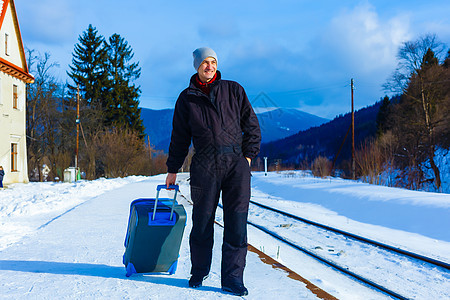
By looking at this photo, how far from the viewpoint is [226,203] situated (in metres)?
2.98

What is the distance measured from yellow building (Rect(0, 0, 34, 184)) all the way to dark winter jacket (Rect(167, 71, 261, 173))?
2187 cm

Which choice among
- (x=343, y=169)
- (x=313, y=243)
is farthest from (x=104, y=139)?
(x=313, y=243)

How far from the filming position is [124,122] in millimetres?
43781

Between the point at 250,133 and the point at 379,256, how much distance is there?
374 centimetres

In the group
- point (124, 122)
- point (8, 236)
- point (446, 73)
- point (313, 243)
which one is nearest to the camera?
point (8, 236)

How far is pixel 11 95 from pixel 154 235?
23281 mm

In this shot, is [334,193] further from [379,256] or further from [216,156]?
[216,156]

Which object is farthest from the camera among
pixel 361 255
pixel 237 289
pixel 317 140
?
pixel 317 140

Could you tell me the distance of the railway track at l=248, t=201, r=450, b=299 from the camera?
14.2 feet

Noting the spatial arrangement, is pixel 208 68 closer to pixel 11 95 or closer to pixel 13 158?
pixel 11 95

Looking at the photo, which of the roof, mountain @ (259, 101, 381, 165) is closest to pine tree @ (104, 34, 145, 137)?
the roof

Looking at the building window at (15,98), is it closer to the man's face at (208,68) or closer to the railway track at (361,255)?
the railway track at (361,255)

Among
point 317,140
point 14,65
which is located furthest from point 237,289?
point 317,140

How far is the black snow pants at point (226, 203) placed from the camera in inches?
114
